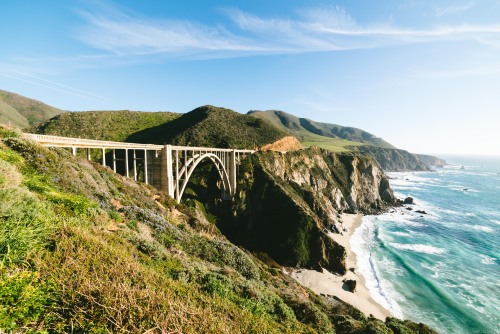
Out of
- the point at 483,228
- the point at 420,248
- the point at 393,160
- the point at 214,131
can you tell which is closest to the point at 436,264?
the point at 420,248

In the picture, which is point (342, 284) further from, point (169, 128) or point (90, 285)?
point (169, 128)

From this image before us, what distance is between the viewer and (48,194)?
936cm

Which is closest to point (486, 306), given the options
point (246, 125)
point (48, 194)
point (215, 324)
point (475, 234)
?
point (475, 234)

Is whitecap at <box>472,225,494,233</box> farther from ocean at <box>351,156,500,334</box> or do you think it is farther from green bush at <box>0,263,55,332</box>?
green bush at <box>0,263,55,332</box>

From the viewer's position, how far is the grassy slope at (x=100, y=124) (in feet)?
218

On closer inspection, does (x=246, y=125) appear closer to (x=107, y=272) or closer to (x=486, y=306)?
(x=486, y=306)

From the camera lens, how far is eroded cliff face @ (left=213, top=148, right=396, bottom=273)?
38781 millimetres

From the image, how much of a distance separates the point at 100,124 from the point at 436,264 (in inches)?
3456

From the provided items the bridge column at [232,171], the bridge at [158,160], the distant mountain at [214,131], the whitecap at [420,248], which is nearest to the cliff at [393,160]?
the distant mountain at [214,131]

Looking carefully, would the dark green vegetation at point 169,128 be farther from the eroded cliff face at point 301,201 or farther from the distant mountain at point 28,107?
the distant mountain at point 28,107

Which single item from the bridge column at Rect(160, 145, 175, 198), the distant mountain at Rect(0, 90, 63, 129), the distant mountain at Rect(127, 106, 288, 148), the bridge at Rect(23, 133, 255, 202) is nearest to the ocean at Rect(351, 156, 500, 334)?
the bridge at Rect(23, 133, 255, 202)

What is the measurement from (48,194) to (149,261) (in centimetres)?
522

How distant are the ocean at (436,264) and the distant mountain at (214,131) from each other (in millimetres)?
36939

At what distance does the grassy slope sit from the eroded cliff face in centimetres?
4320
